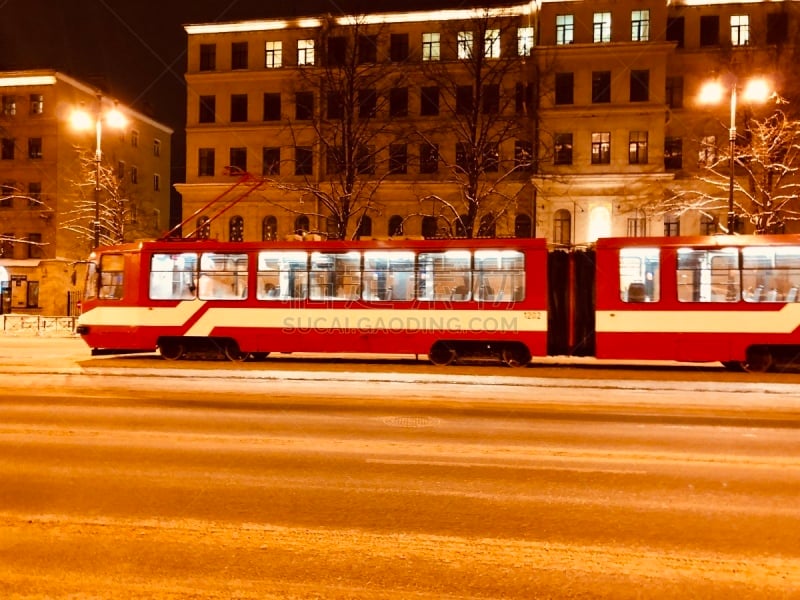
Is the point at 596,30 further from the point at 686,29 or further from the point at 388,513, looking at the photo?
the point at 388,513

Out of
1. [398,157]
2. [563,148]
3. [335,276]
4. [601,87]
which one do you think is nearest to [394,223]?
[398,157]

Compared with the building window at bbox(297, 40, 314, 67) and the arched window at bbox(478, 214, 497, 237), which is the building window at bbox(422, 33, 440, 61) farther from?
the arched window at bbox(478, 214, 497, 237)

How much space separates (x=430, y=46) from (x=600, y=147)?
12.6 m

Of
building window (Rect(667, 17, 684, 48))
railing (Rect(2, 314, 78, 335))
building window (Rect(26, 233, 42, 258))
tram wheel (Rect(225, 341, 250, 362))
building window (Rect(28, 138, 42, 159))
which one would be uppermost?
building window (Rect(667, 17, 684, 48))

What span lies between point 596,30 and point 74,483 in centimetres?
4125

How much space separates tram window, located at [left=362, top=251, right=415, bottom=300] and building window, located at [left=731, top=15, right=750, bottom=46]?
109 feet

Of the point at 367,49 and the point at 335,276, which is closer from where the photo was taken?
the point at 335,276

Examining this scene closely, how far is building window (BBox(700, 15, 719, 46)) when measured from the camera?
136 ft

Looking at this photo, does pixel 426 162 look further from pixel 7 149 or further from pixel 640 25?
pixel 7 149

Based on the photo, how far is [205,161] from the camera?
1847 inches

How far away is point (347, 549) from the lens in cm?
492

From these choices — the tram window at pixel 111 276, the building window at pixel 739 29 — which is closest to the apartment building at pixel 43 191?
the tram window at pixel 111 276

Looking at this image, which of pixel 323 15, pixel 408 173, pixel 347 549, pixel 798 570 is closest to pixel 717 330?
pixel 798 570

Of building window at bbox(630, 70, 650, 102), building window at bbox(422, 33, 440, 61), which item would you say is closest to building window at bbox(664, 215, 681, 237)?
building window at bbox(630, 70, 650, 102)
